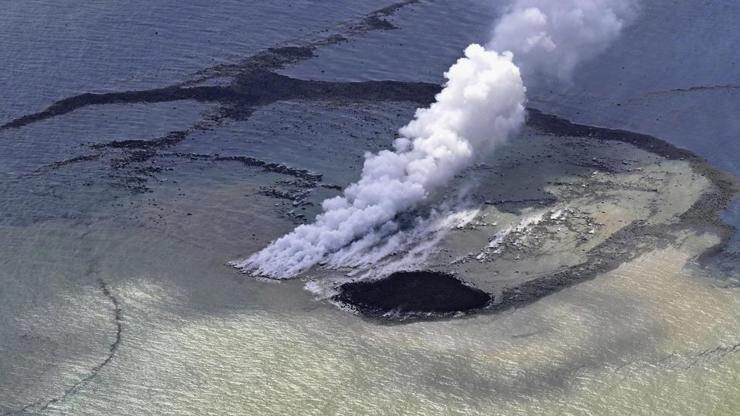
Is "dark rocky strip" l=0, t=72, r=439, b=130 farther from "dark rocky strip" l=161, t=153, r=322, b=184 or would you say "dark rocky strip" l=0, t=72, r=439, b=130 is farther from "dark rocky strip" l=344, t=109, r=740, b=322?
"dark rocky strip" l=344, t=109, r=740, b=322

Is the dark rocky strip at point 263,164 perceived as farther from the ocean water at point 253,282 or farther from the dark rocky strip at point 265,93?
the dark rocky strip at point 265,93

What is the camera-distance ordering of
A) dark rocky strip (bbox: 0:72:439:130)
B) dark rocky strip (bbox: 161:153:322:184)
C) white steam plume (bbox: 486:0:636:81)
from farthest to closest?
white steam plume (bbox: 486:0:636:81) → dark rocky strip (bbox: 0:72:439:130) → dark rocky strip (bbox: 161:153:322:184)

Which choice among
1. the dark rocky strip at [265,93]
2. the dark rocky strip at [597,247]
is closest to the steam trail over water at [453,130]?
the dark rocky strip at [597,247]

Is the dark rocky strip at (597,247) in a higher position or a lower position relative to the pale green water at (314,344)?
higher

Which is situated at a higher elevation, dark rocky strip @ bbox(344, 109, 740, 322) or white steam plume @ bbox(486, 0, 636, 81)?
white steam plume @ bbox(486, 0, 636, 81)

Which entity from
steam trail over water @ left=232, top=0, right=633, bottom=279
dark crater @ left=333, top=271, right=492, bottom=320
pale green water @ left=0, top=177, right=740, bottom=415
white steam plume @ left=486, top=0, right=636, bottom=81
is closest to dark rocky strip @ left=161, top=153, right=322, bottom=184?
steam trail over water @ left=232, top=0, right=633, bottom=279
